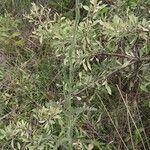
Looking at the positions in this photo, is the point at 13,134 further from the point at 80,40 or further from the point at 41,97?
the point at 80,40

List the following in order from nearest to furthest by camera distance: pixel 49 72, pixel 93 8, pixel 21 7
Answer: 1. pixel 93 8
2. pixel 49 72
3. pixel 21 7

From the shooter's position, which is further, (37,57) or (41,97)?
(37,57)

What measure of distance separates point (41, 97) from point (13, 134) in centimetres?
37

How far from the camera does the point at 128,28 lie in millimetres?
1937

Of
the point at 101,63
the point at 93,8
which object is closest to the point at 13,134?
the point at 101,63

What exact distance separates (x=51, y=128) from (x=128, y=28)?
1.90 ft

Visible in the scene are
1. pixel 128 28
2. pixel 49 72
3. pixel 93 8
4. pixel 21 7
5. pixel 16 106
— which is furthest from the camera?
pixel 21 7

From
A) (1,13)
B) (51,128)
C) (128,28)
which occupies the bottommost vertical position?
(51,128)

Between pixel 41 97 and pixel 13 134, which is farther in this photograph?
pixel 41 97

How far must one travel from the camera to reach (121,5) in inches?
92.7

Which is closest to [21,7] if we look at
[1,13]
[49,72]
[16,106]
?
[1,13]

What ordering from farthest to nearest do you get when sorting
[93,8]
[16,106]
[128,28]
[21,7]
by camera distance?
[21,7]
[16,106]
[93,8]
[128,28]

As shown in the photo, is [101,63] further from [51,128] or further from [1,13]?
[1,13]

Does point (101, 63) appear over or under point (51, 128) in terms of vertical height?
over
